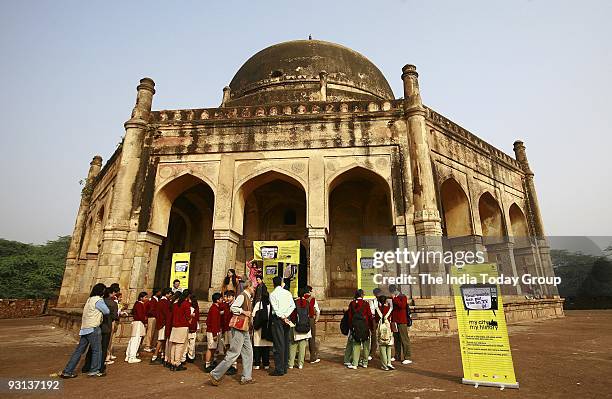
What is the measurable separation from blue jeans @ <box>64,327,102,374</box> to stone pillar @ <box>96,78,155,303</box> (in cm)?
511

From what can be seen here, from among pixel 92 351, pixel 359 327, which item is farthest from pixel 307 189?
pixel 92 351

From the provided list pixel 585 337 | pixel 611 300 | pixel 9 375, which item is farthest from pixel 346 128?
pixel 611 300

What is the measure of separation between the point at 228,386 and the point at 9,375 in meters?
3.77

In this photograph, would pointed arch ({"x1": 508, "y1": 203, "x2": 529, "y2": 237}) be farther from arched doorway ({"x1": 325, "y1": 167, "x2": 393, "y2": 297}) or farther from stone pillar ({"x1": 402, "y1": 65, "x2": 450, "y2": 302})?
stone pillar ({"x1": 402, "y1": 65, "x2": 450, "y2": 302})

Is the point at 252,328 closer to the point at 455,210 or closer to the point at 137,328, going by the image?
the point at 137,328

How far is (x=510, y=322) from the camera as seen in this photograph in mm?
11641

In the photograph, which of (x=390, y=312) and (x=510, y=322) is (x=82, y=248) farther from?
(x=510, y=322)

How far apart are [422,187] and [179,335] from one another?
761cm

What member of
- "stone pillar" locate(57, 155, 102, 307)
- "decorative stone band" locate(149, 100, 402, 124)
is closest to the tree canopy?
"stone pillar" locate(57, 155, 102, 307)

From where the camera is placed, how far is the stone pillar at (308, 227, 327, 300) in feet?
30.6

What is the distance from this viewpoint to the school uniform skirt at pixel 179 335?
5504mm

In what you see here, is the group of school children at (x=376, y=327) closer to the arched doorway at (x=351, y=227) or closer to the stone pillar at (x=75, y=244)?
the arched doorway at (x=351, y=227)

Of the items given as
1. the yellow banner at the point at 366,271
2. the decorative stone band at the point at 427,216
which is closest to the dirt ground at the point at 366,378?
the yellow banner at the point at 366,271

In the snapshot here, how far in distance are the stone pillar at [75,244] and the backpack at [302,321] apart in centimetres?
1376
